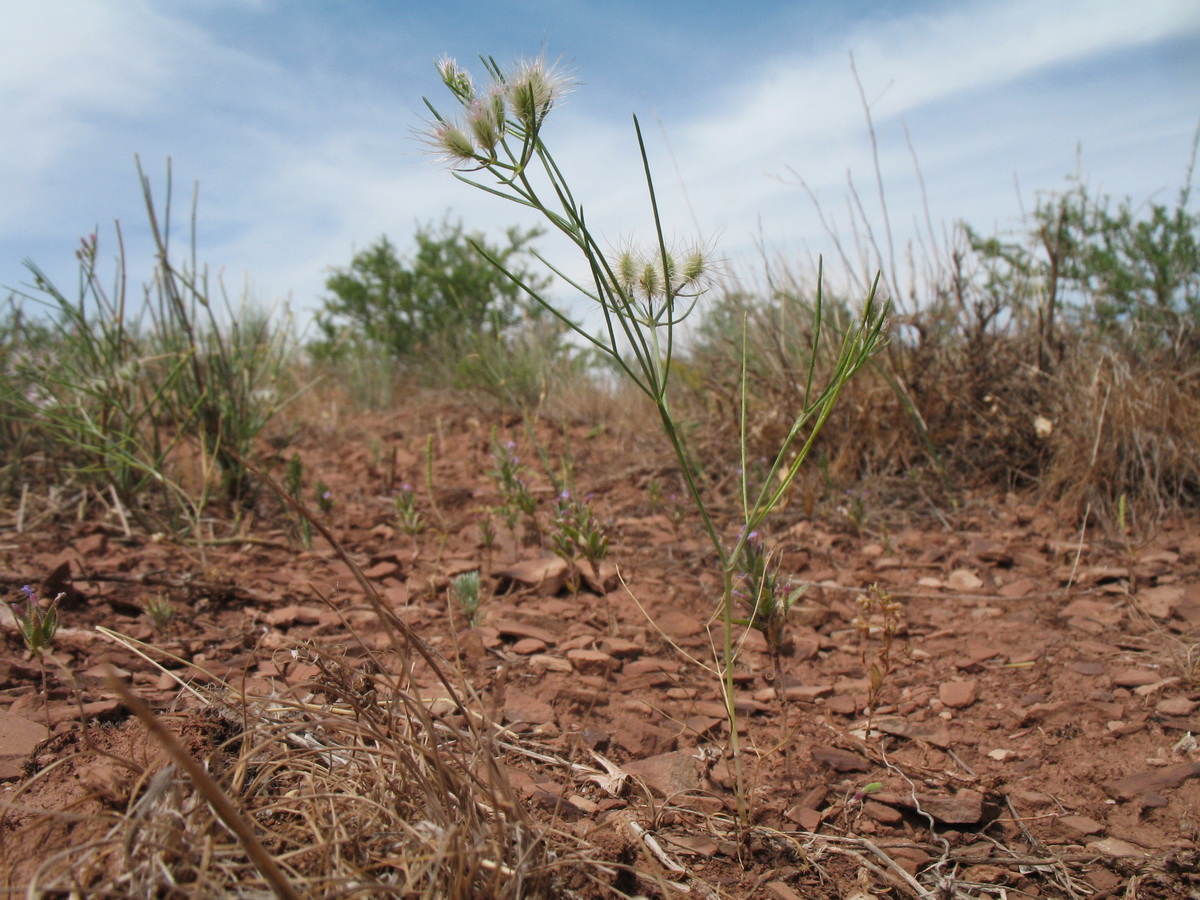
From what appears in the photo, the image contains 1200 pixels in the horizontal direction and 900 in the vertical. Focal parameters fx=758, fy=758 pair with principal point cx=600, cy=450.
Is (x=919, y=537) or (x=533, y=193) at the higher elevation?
(x=533, y=193)

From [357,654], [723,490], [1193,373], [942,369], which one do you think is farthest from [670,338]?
[1193,373]

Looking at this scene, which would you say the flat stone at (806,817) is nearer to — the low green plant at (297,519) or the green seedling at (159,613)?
the green seedling at (159,613)

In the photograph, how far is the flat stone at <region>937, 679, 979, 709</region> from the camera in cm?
200

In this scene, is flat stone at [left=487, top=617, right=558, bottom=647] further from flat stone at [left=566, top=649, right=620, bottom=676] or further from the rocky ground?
flat stone at [left=566, top=649, right=620, bottom=676]

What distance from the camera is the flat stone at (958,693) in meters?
2.00

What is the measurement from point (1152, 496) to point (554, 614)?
2594mm

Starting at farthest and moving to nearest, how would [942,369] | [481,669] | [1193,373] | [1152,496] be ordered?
1. [942,369]
2. [1193,373]
3. [1152,496]
4. [481,669]

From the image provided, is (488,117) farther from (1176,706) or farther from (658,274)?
(1176,706)

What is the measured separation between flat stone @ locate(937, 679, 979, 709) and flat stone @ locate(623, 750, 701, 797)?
810 mm

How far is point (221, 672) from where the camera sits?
74.3 inches

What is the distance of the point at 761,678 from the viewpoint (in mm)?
2176

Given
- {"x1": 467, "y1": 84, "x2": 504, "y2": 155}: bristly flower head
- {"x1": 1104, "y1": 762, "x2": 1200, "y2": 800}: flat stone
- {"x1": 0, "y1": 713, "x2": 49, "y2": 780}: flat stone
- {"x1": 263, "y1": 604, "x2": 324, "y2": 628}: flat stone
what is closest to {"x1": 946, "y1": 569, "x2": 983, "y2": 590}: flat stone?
{"x1": 1104, "y1": 762, "x2": 1200, "y2": 800}: flat stone

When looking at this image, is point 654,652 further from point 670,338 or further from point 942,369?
point 942,369

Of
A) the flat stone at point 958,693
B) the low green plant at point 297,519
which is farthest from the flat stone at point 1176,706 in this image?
the low green plant at point 297,519
